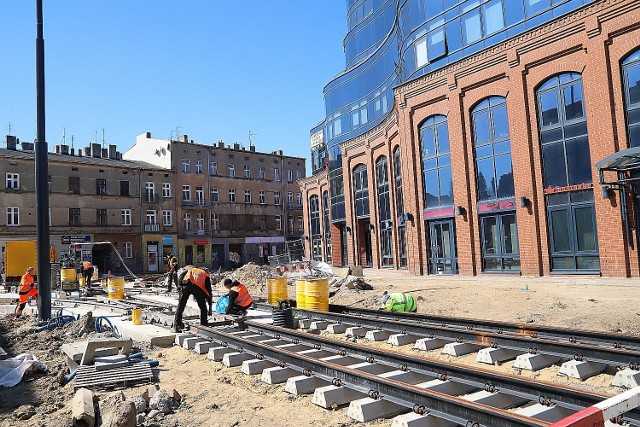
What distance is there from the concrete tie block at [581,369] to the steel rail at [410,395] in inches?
95.8

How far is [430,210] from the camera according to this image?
25969 millimetres

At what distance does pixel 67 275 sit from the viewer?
1032 inches

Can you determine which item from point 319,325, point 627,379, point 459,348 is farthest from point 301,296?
point 627,379

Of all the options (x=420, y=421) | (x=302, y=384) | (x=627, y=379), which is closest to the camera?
(x=420, y=421)

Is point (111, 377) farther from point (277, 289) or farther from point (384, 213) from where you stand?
point (384, 213)

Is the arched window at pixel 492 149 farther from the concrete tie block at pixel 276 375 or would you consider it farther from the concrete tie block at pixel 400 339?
the concrete tie block at pixel 276 375

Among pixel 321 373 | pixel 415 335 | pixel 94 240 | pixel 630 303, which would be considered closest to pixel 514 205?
pixel 630 303

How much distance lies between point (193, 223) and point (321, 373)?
50667 millimetres

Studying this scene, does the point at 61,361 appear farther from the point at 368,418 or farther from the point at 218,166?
the point at 218,166

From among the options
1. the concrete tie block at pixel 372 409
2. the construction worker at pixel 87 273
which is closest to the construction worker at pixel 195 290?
the concrete tie block at pixel 372 409

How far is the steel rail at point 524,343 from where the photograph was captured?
7.05 meters

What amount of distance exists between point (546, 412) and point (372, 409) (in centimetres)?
177

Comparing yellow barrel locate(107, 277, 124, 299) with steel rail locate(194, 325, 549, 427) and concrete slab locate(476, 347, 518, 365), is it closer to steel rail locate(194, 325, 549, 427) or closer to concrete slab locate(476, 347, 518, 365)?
steel rail locate(194, 325, 549, 427)

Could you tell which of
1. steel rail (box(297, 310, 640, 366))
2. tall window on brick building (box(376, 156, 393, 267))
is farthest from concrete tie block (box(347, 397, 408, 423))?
tall window on brick building (box(376, 156, 393, 267))
